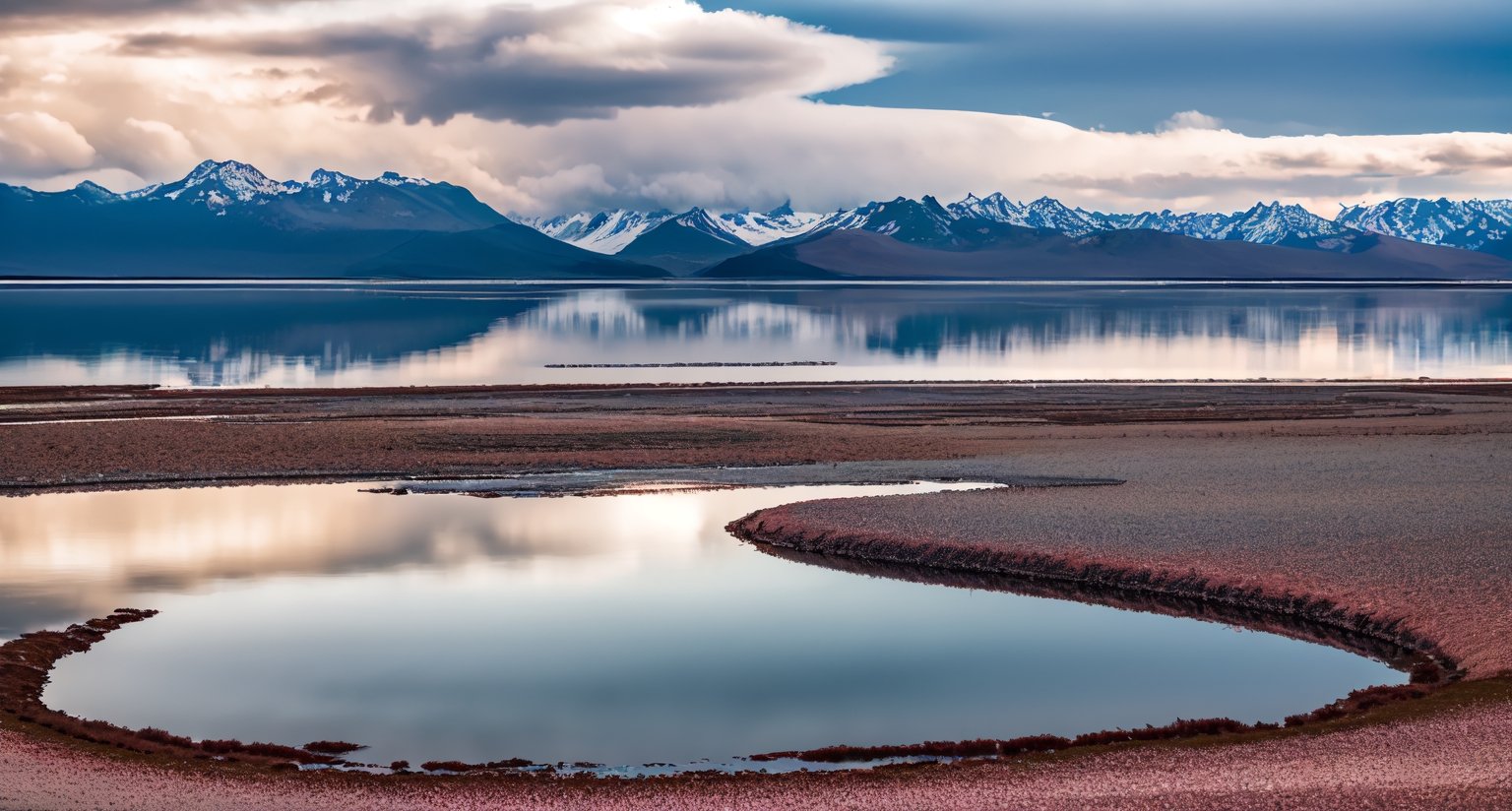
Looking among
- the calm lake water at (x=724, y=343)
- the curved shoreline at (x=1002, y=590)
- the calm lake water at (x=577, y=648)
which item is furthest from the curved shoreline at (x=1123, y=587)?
the calm lake water at (x=724, y=343)

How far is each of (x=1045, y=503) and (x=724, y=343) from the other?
6909cm

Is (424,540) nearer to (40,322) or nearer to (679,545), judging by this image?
(679,545)

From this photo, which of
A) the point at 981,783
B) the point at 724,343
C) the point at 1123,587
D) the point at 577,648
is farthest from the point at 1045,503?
the point at 724,343

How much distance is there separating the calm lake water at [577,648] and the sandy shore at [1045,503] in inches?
66.6

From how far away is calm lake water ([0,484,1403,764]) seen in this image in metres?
17.9

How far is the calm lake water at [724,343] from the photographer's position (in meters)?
73.9

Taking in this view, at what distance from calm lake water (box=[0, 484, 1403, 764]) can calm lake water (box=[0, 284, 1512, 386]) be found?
128 feet

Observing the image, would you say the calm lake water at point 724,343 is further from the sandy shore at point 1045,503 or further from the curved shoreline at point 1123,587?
the curved shoreline at point 1123,587

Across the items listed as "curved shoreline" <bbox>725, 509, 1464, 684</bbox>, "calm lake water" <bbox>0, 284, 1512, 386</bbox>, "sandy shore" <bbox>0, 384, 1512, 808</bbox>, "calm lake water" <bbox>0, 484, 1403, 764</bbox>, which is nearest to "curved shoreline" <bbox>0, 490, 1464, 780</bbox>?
"curved shoreline" <bbox>725, 509, 1464, 684</bbox>

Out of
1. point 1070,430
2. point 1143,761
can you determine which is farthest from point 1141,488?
point 1143,761

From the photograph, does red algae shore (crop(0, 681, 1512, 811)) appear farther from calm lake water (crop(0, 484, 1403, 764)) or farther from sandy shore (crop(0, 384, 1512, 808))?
calm lake water (crop(0, 484, 1403, 764))

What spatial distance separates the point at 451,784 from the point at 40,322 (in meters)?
122

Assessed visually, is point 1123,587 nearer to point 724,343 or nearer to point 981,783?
point 981,783

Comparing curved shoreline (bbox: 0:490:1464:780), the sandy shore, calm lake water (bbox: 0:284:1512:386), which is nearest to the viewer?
the sandy shore
